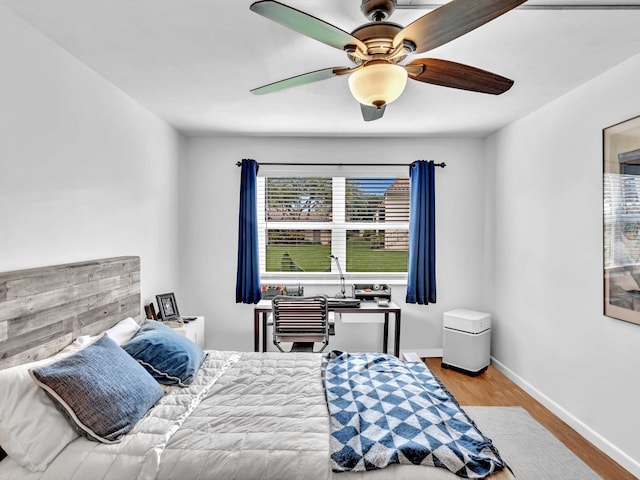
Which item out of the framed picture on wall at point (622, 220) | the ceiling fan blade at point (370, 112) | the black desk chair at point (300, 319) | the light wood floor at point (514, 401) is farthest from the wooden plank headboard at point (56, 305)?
Answer: the framed picture on wall at point (622, 220)

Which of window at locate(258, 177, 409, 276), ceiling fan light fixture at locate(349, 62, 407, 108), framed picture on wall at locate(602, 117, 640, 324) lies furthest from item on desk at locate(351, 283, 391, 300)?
→ ceiling fan light fixture at locate(349, 62, 407, 108)

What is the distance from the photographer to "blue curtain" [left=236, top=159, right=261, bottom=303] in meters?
4.06

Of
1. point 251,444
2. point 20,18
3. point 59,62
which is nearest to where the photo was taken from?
point 251,444

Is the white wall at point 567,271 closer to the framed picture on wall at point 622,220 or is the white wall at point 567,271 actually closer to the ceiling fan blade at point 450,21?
the framed picture on wall at point 622,220

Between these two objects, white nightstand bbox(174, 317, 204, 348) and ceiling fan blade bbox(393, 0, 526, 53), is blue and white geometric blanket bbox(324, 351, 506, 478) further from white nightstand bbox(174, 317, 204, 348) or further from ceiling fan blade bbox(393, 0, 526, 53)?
ceiling fan blade bbox(393, 0, 526, 53)

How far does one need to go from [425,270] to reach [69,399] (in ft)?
11.1

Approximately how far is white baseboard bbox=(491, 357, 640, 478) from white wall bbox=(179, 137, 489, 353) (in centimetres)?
100

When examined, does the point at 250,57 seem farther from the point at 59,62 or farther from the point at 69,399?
the point at 69,399

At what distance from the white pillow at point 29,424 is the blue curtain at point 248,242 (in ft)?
8.11

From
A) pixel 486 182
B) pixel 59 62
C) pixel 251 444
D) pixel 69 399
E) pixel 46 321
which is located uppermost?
pixel 59 62

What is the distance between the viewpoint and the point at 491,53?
223 centimetres

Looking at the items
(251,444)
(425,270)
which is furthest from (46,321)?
(425,270)

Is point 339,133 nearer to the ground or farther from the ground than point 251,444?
farther from the ground

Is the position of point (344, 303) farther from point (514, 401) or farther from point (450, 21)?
point (450, 21)
